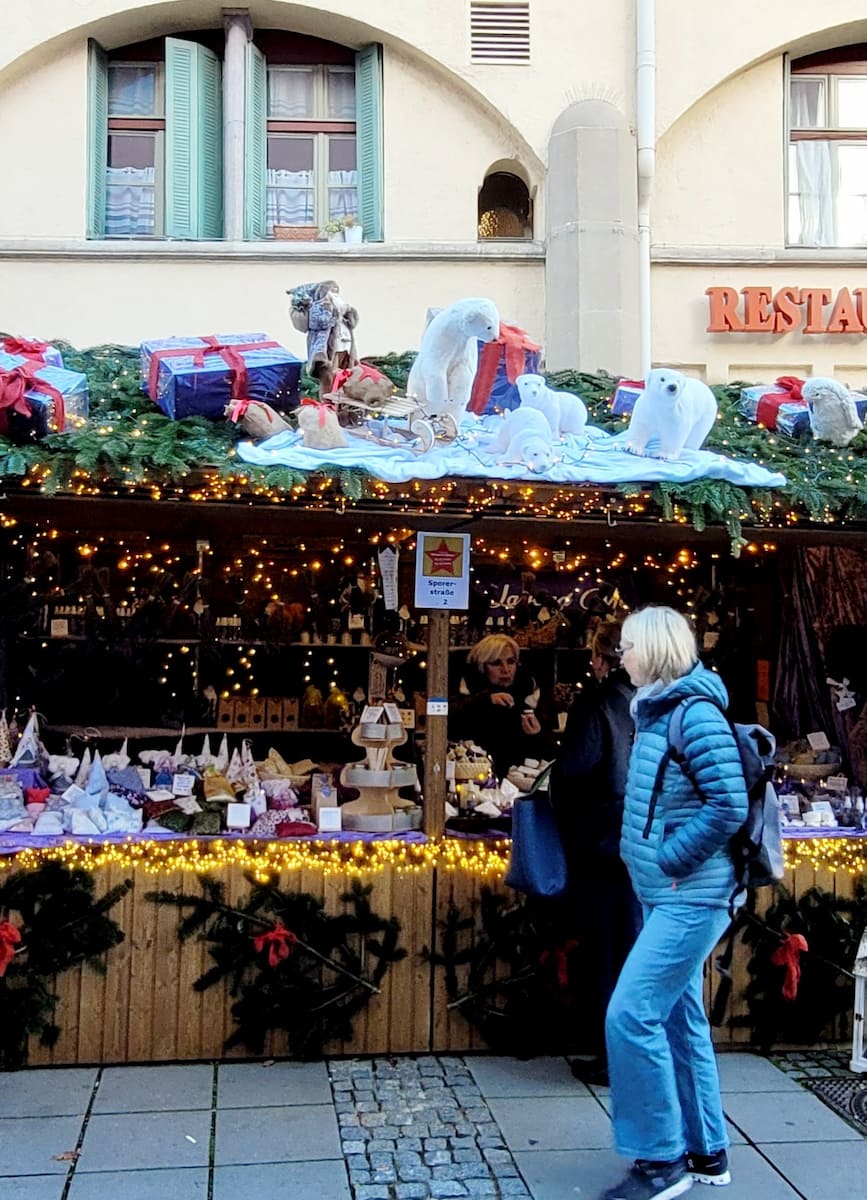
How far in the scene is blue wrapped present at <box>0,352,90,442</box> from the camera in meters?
4.59

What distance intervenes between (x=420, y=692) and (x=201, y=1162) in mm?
4069

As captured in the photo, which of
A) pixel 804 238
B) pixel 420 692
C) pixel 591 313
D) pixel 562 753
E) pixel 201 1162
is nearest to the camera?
pixel 201 1162

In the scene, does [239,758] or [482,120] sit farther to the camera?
[482,120]

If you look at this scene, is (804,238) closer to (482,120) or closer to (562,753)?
(482,120)

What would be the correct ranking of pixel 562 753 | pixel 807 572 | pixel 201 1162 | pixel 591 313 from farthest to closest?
pixel 591 313 < pixel 807 572 < pixel 562 753 < pixel 201 1162

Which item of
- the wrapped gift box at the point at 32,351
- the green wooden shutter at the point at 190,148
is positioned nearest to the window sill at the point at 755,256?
the green wooden shutter at the point at 190,148

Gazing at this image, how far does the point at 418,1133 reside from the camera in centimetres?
437

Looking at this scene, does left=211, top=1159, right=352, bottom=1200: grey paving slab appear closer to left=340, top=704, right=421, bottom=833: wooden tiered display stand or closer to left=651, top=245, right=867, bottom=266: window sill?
left=340, top=704, right=421, bottom=833: wooden tiered display stand

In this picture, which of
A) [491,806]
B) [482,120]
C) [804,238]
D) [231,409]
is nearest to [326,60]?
[482,120]

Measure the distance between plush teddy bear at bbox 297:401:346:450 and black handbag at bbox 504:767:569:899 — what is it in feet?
5.55

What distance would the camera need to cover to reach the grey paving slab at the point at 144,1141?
410 cm

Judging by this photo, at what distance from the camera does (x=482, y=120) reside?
11336 millimetres

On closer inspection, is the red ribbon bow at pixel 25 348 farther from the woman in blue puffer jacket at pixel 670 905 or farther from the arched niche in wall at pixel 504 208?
the arched niche in wall at pixel 504 208

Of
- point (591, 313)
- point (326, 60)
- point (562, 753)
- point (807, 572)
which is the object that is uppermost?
point (326, 60)
